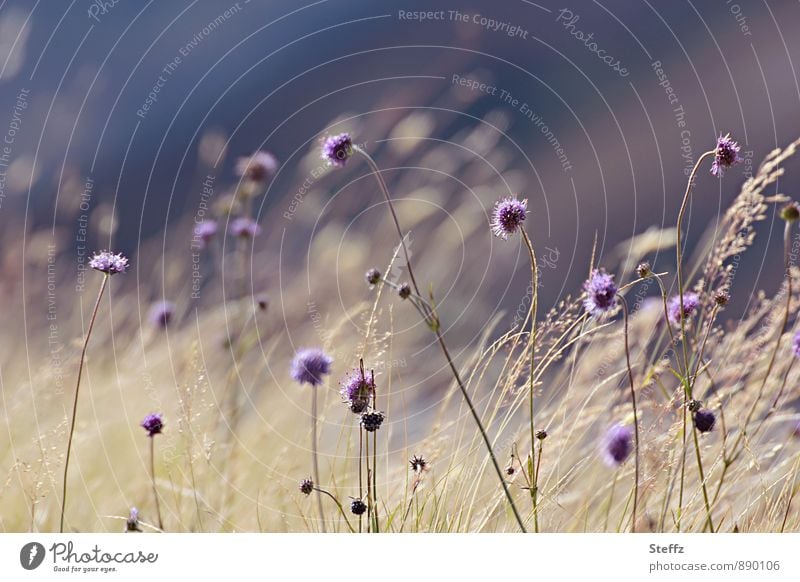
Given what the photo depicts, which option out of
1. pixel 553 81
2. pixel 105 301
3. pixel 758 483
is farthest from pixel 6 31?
pixel 553 81

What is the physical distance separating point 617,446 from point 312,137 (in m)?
1.31

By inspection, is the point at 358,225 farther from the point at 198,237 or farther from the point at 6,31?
the point at 6,31

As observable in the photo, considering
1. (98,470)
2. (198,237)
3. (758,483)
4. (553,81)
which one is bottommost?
(758,483)

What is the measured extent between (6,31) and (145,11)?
0.42 meters

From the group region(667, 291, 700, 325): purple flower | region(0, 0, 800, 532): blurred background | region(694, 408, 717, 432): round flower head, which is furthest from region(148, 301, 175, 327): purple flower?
region(694, 408, 717, 432): round flower head

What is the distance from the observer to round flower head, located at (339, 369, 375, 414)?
1512mm

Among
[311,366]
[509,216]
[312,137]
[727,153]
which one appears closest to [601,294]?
[509,216]

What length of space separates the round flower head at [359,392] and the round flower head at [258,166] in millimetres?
1037

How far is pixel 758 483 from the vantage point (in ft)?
5.93

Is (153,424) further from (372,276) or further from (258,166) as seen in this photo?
(258,166)

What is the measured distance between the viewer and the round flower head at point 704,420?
152 centimetres

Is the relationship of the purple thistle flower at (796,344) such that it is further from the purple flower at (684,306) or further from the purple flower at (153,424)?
the purple flower at (153,424)

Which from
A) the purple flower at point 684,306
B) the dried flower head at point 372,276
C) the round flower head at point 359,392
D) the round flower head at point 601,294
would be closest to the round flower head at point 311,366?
the round flower head at point 359,392

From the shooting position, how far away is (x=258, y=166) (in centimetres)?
238
